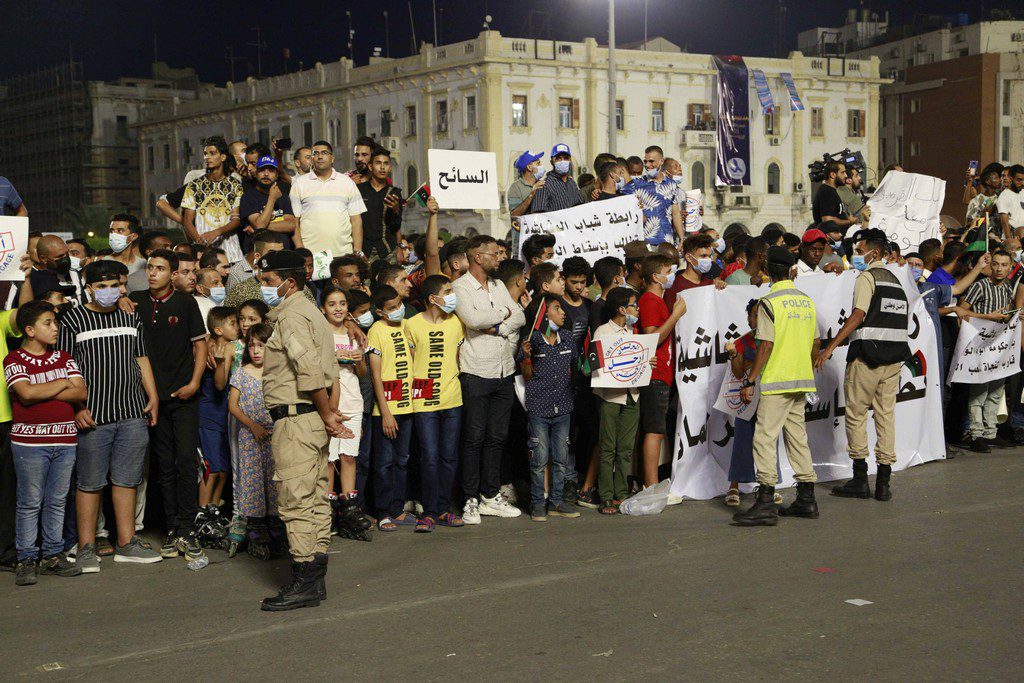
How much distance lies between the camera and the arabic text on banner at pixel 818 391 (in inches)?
396

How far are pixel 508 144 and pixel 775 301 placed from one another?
57498mm

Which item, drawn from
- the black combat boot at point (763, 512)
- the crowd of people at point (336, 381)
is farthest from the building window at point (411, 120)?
the black combat boot at point (763, 512)

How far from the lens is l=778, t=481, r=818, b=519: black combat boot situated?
30.1 feet

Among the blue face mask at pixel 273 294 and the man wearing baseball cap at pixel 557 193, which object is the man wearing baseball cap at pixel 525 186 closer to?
the man wearing baseball cap at pixel 557 193

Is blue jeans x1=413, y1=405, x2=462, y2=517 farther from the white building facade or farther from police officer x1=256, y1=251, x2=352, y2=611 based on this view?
the white building facade

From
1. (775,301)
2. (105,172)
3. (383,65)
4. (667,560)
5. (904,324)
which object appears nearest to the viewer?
(667,560)

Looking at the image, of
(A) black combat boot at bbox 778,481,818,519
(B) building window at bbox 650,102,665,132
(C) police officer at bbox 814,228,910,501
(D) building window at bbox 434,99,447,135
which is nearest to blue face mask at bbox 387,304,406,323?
(A) black combat boot at bbox 778,481,818,519

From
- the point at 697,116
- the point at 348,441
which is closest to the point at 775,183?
the point at 697,116

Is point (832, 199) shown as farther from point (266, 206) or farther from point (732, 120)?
point (732, 120)

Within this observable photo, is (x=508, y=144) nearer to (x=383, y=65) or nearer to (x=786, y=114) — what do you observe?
(x=383, y=65)

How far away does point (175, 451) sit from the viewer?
8625 millimetres

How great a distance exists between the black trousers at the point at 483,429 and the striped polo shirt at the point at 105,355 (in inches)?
95.7

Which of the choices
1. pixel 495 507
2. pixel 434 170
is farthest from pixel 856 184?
pixel 495 507

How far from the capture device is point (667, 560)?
7957 mm
